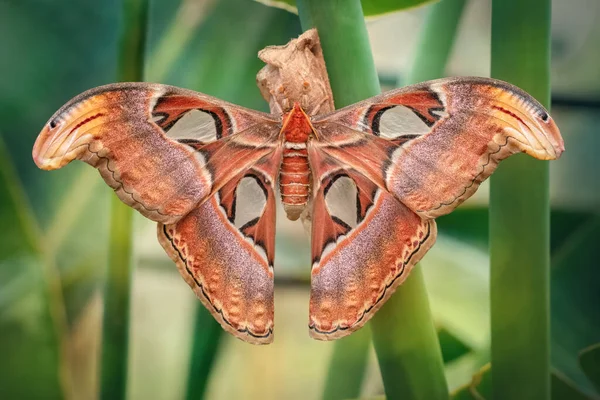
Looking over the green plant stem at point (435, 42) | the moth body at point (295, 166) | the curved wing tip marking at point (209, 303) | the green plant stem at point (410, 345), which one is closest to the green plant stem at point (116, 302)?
the curved wing tip marking at point (209, 303)

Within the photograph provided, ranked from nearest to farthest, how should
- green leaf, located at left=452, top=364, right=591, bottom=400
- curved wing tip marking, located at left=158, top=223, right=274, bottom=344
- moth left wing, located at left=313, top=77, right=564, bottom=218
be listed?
moth left wing, located at left=313, top=77, right=564, bottom=218 → curved wing tip marking, located at left=158, top=223, right=274, bottom=344 → green leaf, located at left=452, top=364, right=591, bottom=400

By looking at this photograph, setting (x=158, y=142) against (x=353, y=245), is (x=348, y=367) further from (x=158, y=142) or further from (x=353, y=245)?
(x=158, y=142)

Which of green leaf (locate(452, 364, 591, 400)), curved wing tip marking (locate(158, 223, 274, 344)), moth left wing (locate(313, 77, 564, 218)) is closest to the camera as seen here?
moth left wing (locate(313, 77, 564, 218))

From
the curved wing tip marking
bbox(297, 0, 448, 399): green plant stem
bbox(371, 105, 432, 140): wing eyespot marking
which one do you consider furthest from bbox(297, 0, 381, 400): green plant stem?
the curved wing tip marking

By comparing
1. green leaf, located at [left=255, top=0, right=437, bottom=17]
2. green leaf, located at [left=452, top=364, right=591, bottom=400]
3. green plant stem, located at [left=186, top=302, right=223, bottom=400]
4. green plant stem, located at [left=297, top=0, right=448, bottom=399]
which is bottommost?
green leaf, located at [left=452, top=364, right=591, bottom=400]

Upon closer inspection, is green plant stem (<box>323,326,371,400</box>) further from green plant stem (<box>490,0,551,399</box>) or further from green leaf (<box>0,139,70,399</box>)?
green leaf (<box>0,139,70,399</box>)

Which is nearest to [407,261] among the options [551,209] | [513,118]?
[513,118]

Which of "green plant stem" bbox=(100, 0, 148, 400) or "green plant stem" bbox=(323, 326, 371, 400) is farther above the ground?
"green plant stem" bbox=(100, 0, 148, 400)
